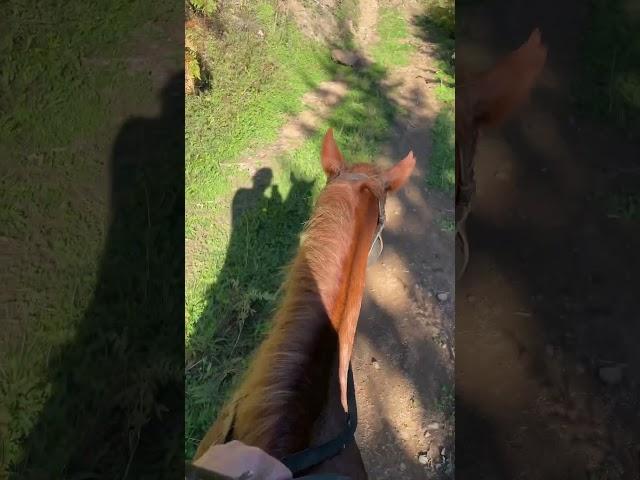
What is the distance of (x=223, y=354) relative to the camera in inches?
42.4

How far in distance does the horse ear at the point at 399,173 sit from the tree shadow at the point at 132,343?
0.43m

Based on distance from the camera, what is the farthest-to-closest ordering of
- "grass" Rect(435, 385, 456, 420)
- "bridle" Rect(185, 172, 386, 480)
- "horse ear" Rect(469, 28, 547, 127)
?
"grass" Rect(435, 385, 456, 420) < "horse ear" Rect(469, 28, 547, 127) < "bridle" Rect(185, 172, 386, 480)

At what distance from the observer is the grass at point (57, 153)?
3.40 feet

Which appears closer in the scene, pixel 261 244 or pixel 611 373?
pixel 611 373

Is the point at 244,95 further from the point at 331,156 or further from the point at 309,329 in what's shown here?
the point at 309,329

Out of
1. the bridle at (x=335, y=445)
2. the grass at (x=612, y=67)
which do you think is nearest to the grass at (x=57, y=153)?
the bridle at (x=335, y=445)

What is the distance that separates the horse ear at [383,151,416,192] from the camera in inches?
42.9

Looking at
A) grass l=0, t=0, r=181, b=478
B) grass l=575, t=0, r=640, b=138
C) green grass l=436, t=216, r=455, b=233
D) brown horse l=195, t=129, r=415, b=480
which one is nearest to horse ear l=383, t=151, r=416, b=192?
brown horse l=195, t=129, r=415, b=480

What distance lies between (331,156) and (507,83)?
1.22 ft

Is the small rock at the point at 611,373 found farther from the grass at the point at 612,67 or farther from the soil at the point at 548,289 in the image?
the grass at the point at 612,67

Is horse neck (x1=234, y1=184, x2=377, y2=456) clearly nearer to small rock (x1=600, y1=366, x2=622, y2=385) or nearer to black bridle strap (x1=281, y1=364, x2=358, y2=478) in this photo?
black bridle strap (x1=281, y1=364, x2=358, y2=478)

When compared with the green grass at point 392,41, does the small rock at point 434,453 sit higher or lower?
lower

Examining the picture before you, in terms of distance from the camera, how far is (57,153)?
105 cm

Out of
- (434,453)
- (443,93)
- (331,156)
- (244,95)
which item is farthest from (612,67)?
(434,453)
